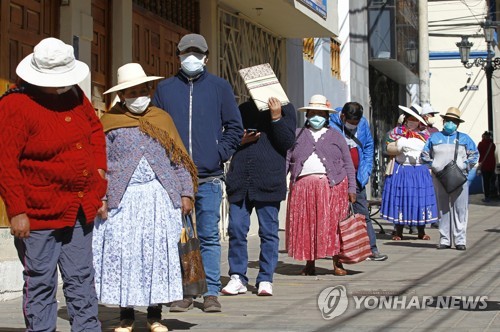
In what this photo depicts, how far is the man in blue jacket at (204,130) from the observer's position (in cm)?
859

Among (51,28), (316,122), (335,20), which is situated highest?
(335,20)

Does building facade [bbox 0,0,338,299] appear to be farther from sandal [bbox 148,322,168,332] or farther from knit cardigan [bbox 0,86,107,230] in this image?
knit cardigan [bbox 0,86,107,230]

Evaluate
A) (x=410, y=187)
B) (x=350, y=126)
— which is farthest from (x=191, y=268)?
(x=410, y=187)

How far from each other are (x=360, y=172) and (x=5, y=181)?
7034mm

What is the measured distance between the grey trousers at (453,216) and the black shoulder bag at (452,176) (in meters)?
0.13

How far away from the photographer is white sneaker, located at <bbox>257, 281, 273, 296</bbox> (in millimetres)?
9578

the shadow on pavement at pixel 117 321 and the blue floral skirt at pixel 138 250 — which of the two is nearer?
the blue floral skirt at pixel 138 250

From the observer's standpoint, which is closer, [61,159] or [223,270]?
[61,159]

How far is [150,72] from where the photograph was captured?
47.5 ft

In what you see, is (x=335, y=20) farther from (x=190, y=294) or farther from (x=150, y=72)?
(x=190, y=294)

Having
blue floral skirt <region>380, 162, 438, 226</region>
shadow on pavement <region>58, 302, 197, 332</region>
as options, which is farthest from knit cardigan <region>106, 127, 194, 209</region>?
blue floral skirt <region>380, 162, 438, 226</region>

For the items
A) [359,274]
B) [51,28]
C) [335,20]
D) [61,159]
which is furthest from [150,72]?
[61,159]

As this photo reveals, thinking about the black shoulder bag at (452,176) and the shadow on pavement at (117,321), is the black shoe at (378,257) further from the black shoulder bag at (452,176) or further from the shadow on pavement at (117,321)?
the shadow on pavement at (117,321)

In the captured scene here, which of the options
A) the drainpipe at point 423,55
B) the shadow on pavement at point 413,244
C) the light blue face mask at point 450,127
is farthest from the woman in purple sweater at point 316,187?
the drainpipe at point 423,55
